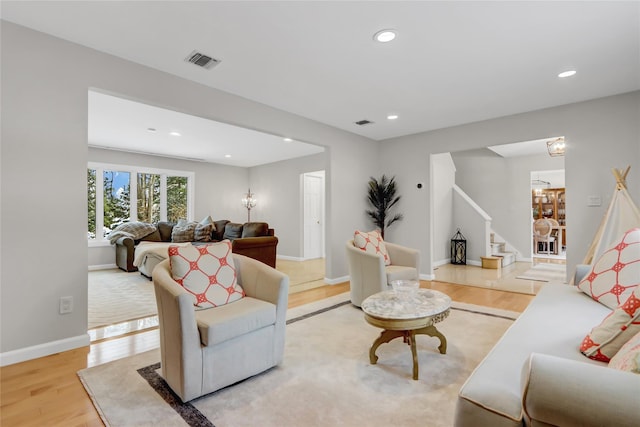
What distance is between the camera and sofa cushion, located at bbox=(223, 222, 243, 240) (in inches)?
245

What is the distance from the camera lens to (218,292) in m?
2.27

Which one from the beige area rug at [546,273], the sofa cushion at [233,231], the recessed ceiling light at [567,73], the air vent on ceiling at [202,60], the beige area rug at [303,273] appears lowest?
the beige area rug at [303,273]

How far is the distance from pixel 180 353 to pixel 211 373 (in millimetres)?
239

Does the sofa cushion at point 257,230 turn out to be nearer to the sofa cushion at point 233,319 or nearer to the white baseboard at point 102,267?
the white baseboard at point 102,267

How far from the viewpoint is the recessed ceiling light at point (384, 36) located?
7.88 ft

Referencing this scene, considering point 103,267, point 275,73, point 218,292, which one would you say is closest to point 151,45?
point 275,73

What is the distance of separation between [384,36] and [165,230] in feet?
19.9

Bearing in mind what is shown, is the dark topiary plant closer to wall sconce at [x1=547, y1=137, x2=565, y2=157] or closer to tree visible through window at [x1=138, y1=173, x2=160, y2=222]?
wall sconce at [x1=547, y1=137, x2=565, y2=157]

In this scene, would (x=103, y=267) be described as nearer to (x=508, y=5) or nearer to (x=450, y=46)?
(x=450, y=46)

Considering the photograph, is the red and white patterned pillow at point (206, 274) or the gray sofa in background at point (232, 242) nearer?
the red and white patterned pillow at point (206, 274)

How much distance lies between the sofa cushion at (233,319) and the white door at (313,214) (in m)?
5.52

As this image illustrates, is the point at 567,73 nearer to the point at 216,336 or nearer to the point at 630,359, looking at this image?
the point at 630,359

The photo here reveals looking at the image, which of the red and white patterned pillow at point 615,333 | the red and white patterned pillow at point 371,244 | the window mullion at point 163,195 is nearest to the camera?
the red and white patterned pillow at point 615,333

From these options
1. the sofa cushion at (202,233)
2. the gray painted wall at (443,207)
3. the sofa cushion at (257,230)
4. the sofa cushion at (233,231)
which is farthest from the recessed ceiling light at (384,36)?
the sofa cushion at (202,233)
